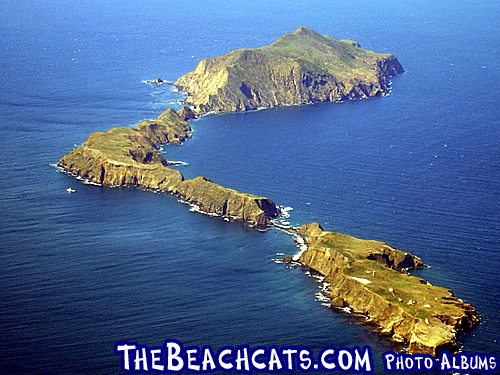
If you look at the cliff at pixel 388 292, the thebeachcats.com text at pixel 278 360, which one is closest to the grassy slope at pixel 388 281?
the cliff at pixel 388 292

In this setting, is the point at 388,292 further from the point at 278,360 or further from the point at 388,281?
the point at 278,360

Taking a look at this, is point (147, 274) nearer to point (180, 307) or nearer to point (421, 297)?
point (180, 307)

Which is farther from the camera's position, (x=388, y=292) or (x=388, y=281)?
(x=388, y=281)

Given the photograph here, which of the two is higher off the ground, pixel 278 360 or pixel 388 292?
pixel 388 292

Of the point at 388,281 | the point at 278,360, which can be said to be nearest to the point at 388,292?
the point at 388,281

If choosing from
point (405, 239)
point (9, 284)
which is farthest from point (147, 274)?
point (405, 239)

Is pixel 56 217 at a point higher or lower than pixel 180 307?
higher
